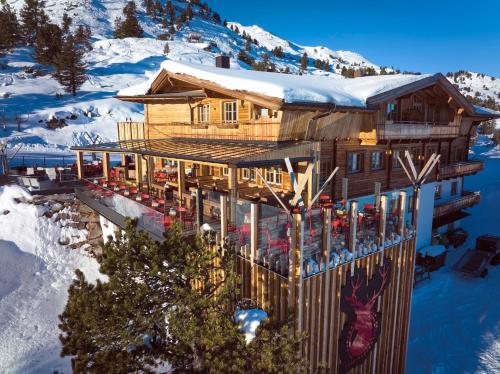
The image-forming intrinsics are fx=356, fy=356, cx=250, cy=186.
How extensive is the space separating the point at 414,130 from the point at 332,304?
13356 millimetres

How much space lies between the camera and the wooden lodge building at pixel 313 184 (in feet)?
29.8

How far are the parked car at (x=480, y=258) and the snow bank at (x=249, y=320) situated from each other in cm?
1736

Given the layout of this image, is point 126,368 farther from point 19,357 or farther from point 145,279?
point 19,357

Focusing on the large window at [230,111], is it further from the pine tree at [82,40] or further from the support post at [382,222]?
the pine tree at [82,40]

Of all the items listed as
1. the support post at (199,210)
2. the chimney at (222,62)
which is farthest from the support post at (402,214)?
the chimney at (222,62)

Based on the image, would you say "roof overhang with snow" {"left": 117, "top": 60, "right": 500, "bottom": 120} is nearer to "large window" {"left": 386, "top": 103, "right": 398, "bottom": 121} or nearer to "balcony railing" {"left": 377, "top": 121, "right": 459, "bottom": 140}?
"balcony railing" {"left": 377, "top": 121, "right": 459, "bottom": 140}

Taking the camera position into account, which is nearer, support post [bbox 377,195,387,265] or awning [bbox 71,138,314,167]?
support post [bbox 377,195,387,265]

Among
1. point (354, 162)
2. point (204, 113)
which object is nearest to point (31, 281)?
point (204, 113)

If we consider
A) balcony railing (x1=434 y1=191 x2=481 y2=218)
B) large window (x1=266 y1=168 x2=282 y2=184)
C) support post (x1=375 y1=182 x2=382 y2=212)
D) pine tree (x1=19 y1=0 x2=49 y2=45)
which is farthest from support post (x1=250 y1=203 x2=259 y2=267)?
pine tree (x1=19 y1=0 x2=49 y2=45)

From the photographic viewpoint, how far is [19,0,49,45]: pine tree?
65.9m

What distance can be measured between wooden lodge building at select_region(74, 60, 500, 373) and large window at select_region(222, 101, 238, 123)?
0.16ft

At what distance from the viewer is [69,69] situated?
162 ft

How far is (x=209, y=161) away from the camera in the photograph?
37.7 ft

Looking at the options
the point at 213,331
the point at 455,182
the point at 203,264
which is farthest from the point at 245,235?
the point at 455,182
